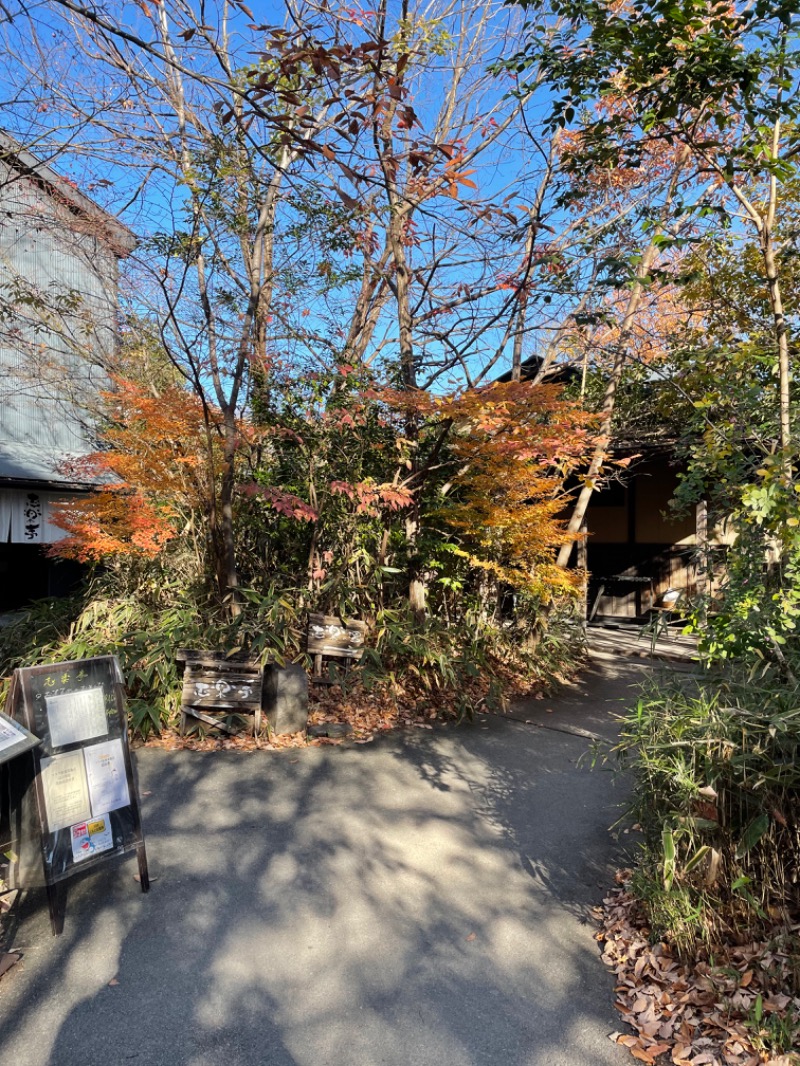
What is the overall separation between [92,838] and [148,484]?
4904 mm

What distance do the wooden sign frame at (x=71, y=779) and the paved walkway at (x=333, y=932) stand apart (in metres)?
0.35

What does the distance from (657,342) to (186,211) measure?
276 inches

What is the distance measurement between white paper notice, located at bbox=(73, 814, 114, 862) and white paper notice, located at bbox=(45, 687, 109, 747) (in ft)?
1.32

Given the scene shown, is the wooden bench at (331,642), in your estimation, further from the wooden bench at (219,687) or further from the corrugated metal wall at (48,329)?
the corrugated metal wall at (48,329)

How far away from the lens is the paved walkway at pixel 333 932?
96.0 inches

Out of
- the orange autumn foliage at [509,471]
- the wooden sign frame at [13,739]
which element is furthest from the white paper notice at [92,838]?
the orange autumn foliage at [509,471]

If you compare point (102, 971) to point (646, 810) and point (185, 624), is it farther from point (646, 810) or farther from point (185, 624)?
point (185, 624)

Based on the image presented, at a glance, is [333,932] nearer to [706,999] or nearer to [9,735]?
[706,999]

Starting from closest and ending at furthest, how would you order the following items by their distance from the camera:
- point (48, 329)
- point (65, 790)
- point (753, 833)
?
point (753, 833) < point (65, 790) < point (48, 329)

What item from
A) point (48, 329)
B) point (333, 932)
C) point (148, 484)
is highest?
point (48, 329)

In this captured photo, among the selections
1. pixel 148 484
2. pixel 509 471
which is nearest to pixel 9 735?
pixel 148 484

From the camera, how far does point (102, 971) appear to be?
2.78 m

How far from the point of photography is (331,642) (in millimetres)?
6766

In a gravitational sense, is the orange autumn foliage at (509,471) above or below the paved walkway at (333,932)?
above
